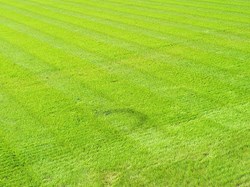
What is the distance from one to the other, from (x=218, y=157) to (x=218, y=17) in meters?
11.8

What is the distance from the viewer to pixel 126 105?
7.59 meters

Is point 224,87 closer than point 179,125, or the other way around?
point 179,125

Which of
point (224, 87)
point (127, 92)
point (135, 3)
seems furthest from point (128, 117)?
point (135, 3)

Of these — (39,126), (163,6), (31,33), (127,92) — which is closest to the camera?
(39,126)

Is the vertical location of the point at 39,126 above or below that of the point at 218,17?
below

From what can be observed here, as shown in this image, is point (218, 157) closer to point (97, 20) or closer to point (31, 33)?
point (31, 33)

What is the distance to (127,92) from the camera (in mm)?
8227

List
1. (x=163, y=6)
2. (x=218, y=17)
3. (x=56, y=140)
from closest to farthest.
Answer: (x=56, y=140) → (x=218, y=17) → (x=163, y=6)

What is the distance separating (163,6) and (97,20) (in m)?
4.95

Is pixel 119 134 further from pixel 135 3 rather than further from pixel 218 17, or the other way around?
pixel 135 3

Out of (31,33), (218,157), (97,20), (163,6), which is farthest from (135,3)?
(218,157)

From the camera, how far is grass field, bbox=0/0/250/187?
545 cm

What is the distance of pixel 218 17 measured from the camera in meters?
16.2

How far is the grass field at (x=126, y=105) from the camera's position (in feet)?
17.9
